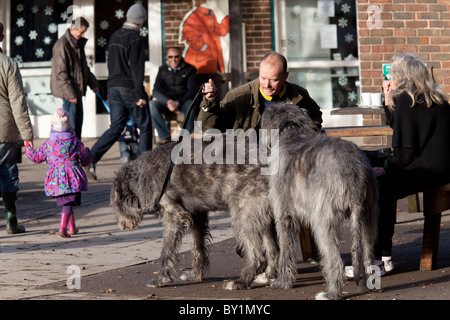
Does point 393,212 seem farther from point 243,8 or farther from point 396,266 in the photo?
point 243,8

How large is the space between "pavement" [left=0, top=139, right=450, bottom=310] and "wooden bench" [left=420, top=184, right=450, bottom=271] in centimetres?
9

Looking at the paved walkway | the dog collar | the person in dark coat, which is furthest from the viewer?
the person in dark coat

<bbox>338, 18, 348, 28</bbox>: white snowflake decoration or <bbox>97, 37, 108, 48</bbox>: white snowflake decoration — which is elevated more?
<bbox>338, 18, 348, 28</bbox>: white snowflake decoration

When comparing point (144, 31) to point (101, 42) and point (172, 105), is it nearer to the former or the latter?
point (101, 42)

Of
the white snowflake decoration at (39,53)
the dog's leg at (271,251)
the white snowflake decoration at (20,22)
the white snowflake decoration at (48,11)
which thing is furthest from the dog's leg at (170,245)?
the white snowflake decoration at (20,22)

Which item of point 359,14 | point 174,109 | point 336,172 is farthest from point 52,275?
point 359,14

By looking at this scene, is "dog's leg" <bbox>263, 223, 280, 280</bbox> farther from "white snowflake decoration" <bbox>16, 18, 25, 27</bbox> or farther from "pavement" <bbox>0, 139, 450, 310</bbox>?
"white snowflake decoration" <bbox>16, 18, 25, 27</bbox>

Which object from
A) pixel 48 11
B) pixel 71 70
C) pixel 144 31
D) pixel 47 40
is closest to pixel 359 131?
pixel 71 70

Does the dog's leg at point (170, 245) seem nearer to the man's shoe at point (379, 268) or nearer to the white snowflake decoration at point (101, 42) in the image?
the man's shoe at point (379, 268)

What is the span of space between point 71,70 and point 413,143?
22.9 ft

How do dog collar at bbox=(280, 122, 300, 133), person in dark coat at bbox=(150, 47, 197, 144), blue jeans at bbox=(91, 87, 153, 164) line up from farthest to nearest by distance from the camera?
person in dark coat at bbox=(150, 47, 197, 144) < blue jeans at bbox=(91, 87, 153, 164) < dog collar at bbox=(280, 122, 300, 133)

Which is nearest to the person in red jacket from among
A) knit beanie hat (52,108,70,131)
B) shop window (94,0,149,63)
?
shop window (94,0,149,63)

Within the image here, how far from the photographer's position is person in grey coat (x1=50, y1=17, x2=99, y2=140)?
11.7 m

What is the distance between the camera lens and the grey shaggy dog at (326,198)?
17.0 feet
